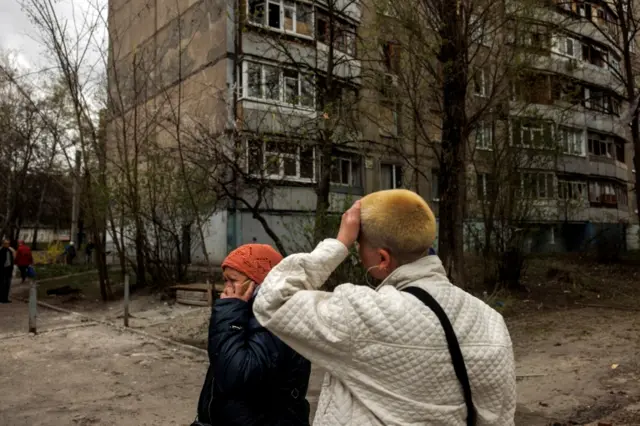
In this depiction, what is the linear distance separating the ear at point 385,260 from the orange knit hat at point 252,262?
691 mm

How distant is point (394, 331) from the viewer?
1491 mm

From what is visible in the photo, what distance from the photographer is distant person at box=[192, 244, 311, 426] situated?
2043 millimetres

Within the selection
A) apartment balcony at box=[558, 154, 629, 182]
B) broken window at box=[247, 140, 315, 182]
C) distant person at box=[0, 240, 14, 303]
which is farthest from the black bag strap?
apartment balcony at box=[558, 154, 629, 182]

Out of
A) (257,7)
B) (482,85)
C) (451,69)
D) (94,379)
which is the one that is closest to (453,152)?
(451,69)

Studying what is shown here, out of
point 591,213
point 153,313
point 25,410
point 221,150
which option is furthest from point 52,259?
point 591,213

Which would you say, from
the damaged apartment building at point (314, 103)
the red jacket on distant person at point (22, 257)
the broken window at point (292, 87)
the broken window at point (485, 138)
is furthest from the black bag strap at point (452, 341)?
the red jacket on distant person at point (22, 257)

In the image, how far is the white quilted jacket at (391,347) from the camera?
150 cm

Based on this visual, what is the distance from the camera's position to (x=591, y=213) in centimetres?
3619

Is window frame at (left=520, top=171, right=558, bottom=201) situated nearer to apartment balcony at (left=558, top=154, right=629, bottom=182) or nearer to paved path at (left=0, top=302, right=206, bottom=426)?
paved path at (left=0, top=302, right=206, bottom=426)

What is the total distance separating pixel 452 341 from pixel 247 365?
0.84m

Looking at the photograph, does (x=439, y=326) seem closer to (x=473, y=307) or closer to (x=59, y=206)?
(x=473, y=307)

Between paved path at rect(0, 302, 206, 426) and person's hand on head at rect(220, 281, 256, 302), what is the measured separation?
3696 millimetres

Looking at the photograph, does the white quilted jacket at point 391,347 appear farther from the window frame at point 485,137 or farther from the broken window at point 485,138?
the broken window at point 485,138

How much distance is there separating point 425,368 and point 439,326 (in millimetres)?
120
